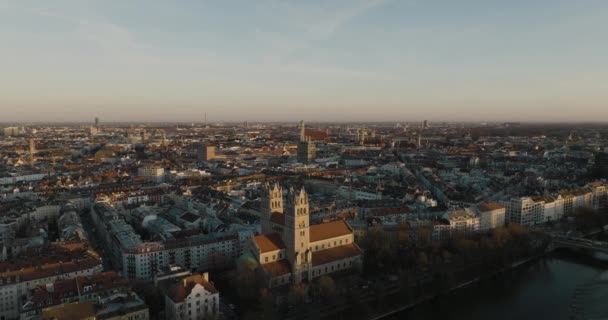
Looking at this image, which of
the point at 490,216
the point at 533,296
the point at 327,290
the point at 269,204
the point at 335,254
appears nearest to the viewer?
the point at 327,290

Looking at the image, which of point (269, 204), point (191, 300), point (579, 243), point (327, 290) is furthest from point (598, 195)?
point (191, 300)

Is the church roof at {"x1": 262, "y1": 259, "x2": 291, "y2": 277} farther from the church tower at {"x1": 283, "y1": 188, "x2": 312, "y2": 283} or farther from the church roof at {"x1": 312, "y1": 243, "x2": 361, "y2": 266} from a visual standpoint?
the church roof at {"x1": 312, "y1": 243, "x2": 361, "y2": 266}

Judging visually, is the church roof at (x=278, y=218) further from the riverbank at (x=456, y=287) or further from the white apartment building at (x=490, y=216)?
the white apartment building at (x=490, y=216)

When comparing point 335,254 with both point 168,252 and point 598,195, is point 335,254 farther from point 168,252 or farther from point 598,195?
point 598,195

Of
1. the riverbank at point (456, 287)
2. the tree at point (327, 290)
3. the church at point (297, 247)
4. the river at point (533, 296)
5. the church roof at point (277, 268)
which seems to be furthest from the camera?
the church at point (297, 247)

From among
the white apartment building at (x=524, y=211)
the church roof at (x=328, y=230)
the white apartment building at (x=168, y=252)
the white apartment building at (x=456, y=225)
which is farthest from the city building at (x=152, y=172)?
the white apartment building at (x=524, y=211)

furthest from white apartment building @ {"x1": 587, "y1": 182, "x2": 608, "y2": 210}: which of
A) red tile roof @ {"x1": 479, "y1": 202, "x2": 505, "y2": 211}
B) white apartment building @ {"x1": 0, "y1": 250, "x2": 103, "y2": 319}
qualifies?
white apartment building @ {"x1": 0, "y1": 250, "x2": 103, "y2": 319}

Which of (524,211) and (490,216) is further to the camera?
(524,211)

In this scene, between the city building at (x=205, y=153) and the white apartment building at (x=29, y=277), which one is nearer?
the white apartment building at (x=29, y=277)

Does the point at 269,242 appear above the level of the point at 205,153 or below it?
above
